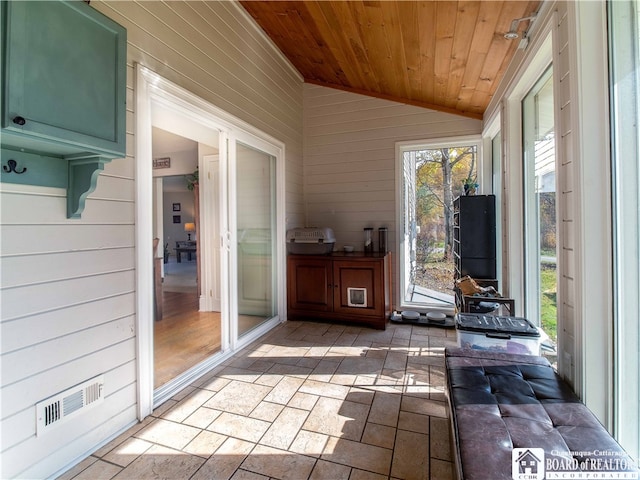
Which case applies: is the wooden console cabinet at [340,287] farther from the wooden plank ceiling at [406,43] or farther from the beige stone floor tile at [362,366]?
the wooden plank ceiling at [406,43]

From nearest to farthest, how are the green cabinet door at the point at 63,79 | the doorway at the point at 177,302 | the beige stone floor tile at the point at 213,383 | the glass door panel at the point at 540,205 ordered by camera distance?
the green cabinet door at the point at 63,79 → the glass door panel at the point at 540,205 → the beige stone floor tile at the point at 213,383 → the doorway at the point at 177,302

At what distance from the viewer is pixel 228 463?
5.02 ft

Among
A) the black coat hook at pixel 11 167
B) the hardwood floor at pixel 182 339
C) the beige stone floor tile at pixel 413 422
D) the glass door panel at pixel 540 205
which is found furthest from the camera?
the hardwood floor at pixel 182 339

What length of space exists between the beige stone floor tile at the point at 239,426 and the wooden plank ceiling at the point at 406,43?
299 cm

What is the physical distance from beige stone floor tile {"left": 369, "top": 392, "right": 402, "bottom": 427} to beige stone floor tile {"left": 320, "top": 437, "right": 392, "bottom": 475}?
0.76 feet

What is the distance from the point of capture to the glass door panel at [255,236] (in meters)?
3.11

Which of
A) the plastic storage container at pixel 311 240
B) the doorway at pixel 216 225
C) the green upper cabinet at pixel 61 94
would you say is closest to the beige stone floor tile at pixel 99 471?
the doorway at pixel 216 225

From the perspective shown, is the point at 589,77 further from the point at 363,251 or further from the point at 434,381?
the point at 363,251

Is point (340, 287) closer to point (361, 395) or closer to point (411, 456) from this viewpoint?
point (361, 395)

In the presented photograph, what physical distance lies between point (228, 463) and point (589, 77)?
8.39 feet

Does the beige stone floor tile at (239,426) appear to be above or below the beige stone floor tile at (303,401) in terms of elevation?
below

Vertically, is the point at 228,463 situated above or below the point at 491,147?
below

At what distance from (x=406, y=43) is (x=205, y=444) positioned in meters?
3.33

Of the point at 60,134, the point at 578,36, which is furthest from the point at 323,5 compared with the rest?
the point at 60,134
